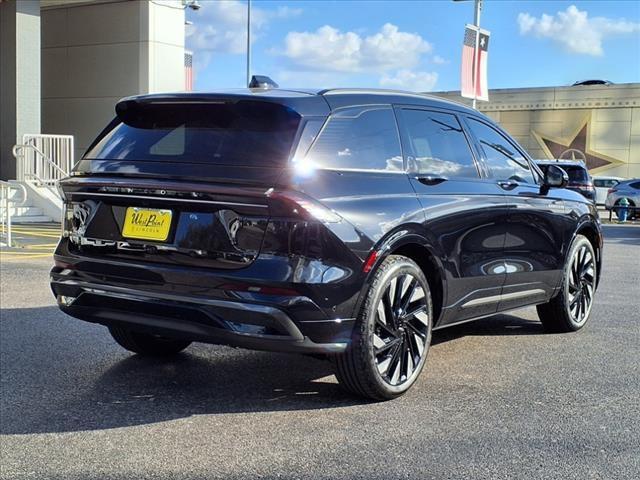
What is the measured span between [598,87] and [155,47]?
23.5m

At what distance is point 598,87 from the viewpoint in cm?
3603

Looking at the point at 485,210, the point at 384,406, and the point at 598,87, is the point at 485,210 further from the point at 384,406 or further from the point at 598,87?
the point at 598,87

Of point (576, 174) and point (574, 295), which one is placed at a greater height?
point (576, 174)

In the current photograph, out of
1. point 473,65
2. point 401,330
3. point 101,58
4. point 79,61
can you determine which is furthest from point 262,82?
point 79,61

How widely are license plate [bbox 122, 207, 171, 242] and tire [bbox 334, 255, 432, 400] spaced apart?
1.15 metres

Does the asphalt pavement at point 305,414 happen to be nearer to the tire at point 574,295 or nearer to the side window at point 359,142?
the tire at point 574,295

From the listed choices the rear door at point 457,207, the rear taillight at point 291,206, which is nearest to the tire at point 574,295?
the rear door at point 457,207

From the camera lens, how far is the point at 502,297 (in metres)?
5.55

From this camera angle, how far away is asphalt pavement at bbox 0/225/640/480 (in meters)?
3.54

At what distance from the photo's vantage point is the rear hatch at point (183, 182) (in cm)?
394

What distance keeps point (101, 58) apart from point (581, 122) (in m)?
23.7

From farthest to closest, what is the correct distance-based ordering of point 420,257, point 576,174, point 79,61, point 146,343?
1. point 79,61
2. point 576,174
3. point 146,343
4. point 420,257

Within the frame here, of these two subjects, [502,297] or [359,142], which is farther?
[502,297]

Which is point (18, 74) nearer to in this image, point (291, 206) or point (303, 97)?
point (303, 97)
